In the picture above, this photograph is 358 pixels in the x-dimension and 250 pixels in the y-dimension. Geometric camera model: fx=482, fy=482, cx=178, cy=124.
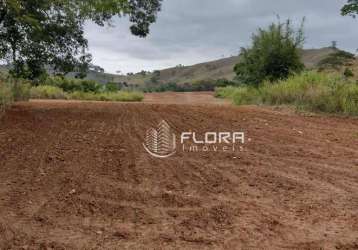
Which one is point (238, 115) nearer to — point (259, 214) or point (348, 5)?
point (259, 214)

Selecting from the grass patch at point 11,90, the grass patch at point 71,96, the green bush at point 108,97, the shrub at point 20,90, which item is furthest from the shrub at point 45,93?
the shrub at point 20,90

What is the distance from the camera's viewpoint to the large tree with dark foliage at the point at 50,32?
416 inches

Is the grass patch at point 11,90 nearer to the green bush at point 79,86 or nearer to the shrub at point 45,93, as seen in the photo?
the shrub at point 45,93

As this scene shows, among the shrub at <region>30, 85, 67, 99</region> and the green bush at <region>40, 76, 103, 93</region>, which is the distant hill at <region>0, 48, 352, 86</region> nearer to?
the green bush at <region>40, 76, 103, 93</region>

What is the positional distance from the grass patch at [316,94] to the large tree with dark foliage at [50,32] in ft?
14.0

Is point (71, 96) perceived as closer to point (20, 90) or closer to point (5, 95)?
point (20, 90)

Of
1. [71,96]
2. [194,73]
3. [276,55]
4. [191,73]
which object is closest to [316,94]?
[276,55]

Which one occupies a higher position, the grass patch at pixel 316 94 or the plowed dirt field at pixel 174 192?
the grass patch at pixel 316 94

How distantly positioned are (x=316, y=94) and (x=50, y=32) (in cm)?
681

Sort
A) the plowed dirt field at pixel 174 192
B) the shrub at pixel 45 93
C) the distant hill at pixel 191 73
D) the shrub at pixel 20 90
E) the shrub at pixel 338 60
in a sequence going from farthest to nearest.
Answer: the distant hill at pixel 191 73
the shrub at pixel 338 60
the shrub at pixel 45 93
the shrub at pixel 20 90
the plowed dirt field at pixel 174 192

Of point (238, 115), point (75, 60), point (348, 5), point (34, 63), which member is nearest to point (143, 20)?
point (75, 60)

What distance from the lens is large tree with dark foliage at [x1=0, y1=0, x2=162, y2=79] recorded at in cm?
1057

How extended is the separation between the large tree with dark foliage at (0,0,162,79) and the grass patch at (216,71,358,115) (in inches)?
169

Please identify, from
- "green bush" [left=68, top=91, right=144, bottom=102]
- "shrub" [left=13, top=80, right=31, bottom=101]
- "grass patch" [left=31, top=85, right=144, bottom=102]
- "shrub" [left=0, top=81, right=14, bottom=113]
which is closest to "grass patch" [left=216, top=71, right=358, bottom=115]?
"shrub" [left=0, top=81, right=14, bottom=113]
